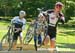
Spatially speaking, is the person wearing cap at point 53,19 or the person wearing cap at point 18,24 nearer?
the person wearing cap at point 53,19

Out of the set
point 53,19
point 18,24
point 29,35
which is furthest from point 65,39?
point 53,19

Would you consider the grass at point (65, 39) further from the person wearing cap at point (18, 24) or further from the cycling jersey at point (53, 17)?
the cycling jersey at point (53, 17)

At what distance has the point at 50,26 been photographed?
9.38 metres

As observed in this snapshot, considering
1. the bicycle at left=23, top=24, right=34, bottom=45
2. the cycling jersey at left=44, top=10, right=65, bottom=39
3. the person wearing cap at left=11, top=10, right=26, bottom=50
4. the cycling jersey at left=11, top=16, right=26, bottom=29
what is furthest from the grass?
the cycling jersey at left=44, top=10, right=65, bottom=39

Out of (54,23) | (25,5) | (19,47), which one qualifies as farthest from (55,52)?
(25,5)

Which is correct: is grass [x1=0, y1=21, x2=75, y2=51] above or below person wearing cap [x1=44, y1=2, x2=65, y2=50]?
below

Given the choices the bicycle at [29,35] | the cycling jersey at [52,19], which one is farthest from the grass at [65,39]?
the cycling jersey at [52,19]

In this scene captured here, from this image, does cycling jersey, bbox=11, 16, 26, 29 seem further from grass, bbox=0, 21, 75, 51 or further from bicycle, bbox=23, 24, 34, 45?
grass, bbox=0, 21, 75, 51

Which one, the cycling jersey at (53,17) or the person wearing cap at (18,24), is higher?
the cycling jersey at (53,17)

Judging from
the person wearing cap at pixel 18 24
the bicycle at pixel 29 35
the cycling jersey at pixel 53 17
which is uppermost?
the cycling jersey at pixel 53 17

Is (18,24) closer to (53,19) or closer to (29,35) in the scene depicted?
(29,35)

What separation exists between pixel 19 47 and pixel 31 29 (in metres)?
0.92

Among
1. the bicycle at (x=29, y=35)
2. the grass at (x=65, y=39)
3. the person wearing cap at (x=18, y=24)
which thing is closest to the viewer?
the person wearing cap at (x=18, y=24)

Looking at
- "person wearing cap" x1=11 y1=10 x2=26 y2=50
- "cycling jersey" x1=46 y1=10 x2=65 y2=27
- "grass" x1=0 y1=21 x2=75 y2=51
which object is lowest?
"grass" x1=0 y1=21 x2=75 y2=51
